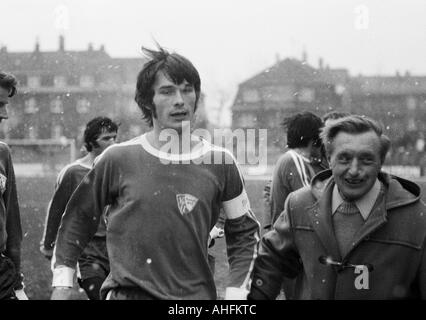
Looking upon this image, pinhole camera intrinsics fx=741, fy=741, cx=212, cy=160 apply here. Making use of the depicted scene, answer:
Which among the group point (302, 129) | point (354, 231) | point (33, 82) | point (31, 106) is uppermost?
point (33, 82)

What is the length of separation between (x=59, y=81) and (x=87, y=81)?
3.43 m

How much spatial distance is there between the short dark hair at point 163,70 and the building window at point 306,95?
207 ft

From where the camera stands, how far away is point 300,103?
6538 cm

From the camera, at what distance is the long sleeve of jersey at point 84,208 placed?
375cm

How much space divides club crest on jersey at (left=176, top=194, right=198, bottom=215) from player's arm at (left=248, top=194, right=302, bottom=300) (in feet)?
1.29

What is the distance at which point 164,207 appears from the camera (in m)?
3.59

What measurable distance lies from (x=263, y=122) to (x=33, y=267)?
5916 cm

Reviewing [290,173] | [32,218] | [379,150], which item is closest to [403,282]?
[379,150]

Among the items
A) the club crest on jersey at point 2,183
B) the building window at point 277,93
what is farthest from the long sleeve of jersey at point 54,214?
the building window at point 277,93

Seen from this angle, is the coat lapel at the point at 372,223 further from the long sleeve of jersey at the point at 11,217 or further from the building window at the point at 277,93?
the building window at the point at 277,93

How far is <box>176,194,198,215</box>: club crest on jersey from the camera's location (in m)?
3.60

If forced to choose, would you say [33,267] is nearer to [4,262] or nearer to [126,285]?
[4,262]

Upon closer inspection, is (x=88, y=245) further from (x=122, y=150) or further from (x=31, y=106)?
(x=31, y=106)

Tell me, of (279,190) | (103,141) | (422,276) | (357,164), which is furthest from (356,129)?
(103,141)
